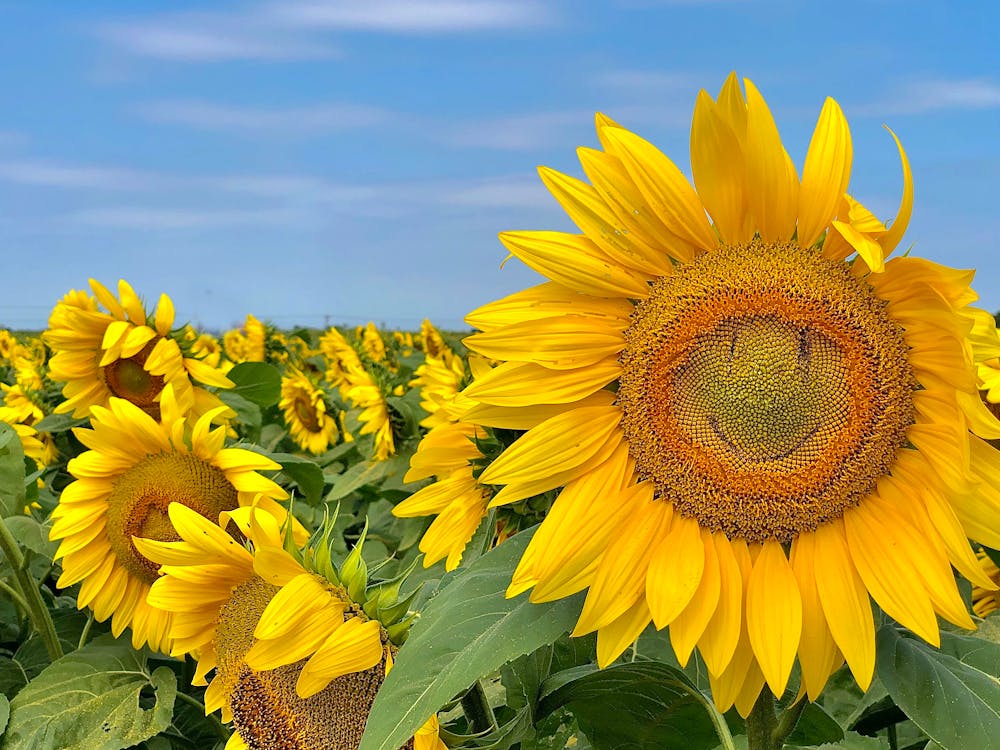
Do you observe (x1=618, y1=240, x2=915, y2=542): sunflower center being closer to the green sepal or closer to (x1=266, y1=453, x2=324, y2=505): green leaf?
the green sepal

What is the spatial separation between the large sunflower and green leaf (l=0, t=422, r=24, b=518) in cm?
228

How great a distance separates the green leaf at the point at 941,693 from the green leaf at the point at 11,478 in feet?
8.78

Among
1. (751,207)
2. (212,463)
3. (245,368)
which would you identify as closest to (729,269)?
(751,207)

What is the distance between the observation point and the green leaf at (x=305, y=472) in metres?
3.02

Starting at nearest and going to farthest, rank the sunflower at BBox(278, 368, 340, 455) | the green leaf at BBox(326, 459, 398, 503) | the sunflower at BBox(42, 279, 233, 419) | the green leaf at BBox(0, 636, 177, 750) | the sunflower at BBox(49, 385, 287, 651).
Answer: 1. the green leaf at BBox(0, 636, 177, 750)
2. the sunflower at BBox(49, 385, 287, 651)
3. the sunflower at BBox(42, 279, 233, 419)
4. the green leaf at BBox(326, 459, 398, 503)
5. the sunflower at BBox(278, 368, 340, 455)

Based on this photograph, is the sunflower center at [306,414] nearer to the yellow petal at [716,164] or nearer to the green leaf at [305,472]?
the green leaf at [305,472]

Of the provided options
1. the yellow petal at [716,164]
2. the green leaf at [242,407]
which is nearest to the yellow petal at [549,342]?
the yellow petal at [716,164]

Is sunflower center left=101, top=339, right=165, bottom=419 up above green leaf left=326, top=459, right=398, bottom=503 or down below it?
above

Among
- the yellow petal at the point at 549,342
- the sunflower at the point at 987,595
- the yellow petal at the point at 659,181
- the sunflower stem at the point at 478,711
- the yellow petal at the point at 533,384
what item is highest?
the yellow petal at the point at 659,181

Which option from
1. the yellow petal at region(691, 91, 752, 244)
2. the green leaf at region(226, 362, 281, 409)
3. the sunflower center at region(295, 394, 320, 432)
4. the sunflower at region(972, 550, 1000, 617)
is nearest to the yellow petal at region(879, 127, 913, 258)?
the yellow petal at region(691, 91, 752, 244)

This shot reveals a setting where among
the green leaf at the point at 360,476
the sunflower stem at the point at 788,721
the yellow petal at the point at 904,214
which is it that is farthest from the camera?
the green leaf at the point at 360,476

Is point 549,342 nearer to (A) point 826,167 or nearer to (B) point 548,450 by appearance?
(B) point 548,450

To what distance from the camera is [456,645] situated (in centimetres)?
135

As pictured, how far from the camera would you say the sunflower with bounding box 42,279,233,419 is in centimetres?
403
